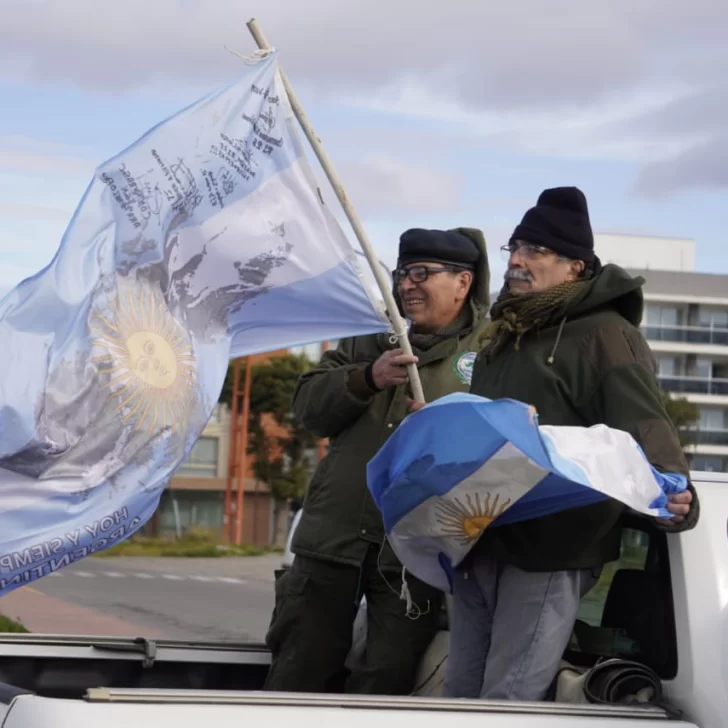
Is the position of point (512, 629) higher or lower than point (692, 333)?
lower

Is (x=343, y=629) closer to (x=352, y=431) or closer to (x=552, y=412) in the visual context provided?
(x=352, y=431)

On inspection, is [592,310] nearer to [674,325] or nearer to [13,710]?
[13,710]

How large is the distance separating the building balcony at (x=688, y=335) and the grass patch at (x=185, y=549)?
53.5 m

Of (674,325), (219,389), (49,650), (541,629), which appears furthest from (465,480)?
(674,325)

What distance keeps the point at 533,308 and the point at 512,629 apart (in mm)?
904

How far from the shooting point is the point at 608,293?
3973 mm

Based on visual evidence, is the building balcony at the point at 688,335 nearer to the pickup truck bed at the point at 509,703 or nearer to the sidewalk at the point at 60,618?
the sidewalk at the point at 60,618

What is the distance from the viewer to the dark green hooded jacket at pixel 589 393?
3779mm

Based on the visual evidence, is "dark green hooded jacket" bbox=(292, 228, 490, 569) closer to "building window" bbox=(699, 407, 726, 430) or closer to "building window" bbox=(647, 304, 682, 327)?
"building window" bbox=(647, 304, 682, 327)

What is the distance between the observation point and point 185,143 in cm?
427

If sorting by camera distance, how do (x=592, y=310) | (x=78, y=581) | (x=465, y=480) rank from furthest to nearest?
(x=78, y=581) < (x=592, y=310) < (x=465, y=480)

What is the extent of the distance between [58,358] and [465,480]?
1.12 m

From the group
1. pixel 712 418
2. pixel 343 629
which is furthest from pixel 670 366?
pixel 343 629

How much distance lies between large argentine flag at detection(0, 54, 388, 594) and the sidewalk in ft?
32.5
